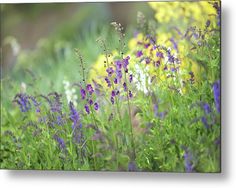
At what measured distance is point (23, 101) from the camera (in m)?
3.86

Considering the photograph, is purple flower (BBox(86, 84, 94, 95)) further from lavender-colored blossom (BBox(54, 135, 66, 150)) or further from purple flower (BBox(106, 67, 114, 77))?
lavender-colored blossom (BBox(54, 135, 66, 150))

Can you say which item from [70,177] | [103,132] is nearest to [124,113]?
[103,132]

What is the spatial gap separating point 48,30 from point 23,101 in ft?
1.27

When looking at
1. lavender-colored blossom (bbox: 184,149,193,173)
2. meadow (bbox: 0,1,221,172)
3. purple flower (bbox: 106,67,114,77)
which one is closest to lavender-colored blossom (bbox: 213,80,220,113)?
meadow (bbox: 0,1,221,172)

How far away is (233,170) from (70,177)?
0.83 m

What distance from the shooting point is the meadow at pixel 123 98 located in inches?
143

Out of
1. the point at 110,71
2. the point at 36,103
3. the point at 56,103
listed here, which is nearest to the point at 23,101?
the point at 36,103

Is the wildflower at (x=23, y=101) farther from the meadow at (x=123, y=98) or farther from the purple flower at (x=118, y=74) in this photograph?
the purple flower at (x=118, y=74)

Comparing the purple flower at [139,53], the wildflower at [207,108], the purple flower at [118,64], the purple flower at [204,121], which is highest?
the purple flower at [139,53]

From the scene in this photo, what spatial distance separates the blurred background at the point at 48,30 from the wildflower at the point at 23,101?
14cm

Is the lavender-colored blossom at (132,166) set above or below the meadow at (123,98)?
below

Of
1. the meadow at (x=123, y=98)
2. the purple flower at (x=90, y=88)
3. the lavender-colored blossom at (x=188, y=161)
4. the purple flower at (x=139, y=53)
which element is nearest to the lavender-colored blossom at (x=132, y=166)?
the meadow at (x=123, y=98)

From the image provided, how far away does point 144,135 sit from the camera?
3.71m

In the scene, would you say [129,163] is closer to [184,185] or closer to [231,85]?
[184,185]
